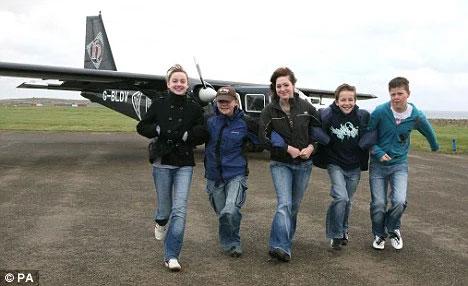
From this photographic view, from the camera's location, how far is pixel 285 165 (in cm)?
466

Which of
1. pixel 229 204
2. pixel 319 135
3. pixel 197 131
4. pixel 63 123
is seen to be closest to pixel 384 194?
pixel 319 135

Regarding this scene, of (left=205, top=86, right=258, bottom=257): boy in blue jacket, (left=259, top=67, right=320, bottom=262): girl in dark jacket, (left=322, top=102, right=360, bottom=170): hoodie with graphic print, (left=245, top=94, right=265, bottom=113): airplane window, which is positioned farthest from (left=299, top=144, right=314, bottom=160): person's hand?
(left=245, top=94, right=265, bottom=113): airplane window

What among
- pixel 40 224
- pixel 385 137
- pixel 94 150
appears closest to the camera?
pixel 385 137

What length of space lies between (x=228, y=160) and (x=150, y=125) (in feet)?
2.96

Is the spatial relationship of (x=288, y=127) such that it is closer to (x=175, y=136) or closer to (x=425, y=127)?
(x=175, y=136)

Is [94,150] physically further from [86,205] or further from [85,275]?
[85,275]

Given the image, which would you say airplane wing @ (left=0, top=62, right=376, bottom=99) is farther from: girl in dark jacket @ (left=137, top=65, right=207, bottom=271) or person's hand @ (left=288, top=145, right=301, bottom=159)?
person's hand @ (left=288, top=145, right=301, bottom=159)

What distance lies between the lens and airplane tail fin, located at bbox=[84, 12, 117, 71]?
20875 mm

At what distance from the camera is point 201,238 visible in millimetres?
5320

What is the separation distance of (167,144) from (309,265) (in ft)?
6.21

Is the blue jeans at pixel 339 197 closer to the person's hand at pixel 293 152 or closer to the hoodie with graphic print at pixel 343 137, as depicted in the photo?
the hoodie with graphic print at pixel 343 137

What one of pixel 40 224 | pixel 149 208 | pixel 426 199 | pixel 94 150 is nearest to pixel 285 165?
pixel 149 208

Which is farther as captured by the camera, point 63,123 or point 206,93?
point 63,123

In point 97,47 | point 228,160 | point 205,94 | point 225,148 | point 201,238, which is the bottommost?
point 201,238
